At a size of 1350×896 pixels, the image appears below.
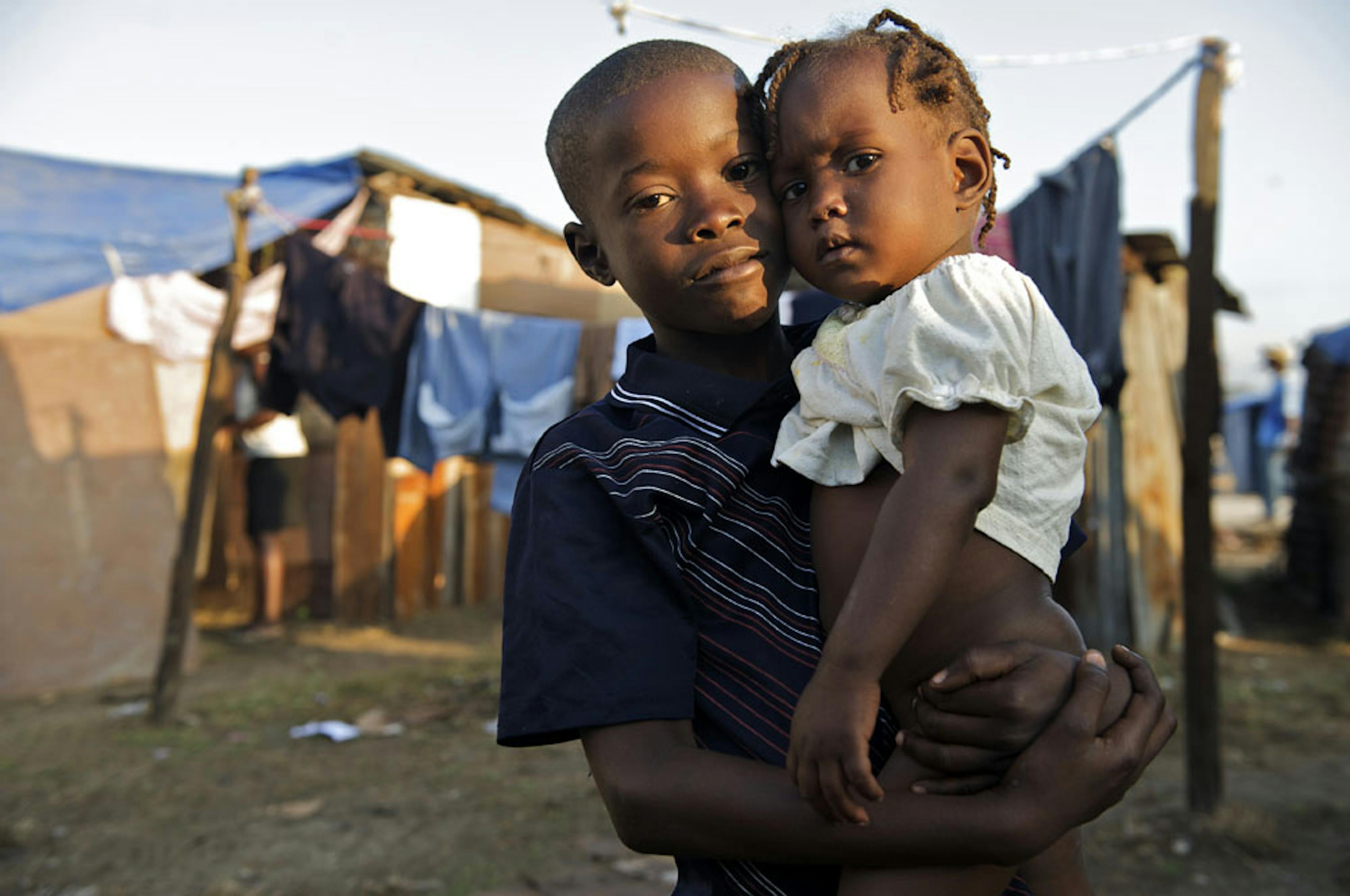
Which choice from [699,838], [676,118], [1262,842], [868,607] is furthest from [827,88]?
[1262,842]

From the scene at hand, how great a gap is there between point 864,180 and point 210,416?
19.1 ft

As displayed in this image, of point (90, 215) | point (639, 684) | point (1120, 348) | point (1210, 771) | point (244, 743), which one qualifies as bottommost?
point (244, 743)

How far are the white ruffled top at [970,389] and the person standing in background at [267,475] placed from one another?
23.2 feet

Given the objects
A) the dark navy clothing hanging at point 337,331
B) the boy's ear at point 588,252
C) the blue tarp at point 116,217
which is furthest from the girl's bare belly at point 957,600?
the blue tarp at point 116,217

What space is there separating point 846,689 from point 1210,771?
13.8 ft

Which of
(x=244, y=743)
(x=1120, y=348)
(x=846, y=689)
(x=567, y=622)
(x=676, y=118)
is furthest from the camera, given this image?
(x=244, y=743)

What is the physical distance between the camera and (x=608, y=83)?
131cm

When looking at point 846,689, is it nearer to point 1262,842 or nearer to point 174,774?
point 1262,842

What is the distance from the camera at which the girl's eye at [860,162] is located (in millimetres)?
1257

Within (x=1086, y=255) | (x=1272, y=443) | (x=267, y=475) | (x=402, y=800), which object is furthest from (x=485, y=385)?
(x=1272, y=443)

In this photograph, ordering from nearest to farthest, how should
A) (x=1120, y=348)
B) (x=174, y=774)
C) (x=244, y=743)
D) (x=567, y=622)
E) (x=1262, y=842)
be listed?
1. (x=567, y=622)
2. (x=1262, y=842)
3. (x=1120, y=348)
4. (x=174, y=774)
5. (x=244, y=743)

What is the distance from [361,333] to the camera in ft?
21.0

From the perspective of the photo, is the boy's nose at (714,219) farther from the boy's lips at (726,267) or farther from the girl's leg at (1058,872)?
the girl's leg at (1058,872)

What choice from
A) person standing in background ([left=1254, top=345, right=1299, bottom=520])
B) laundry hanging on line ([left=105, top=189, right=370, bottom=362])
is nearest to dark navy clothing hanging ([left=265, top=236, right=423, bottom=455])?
laundry hanging on line ([left=105, top=189, right=370, bottom=362])
